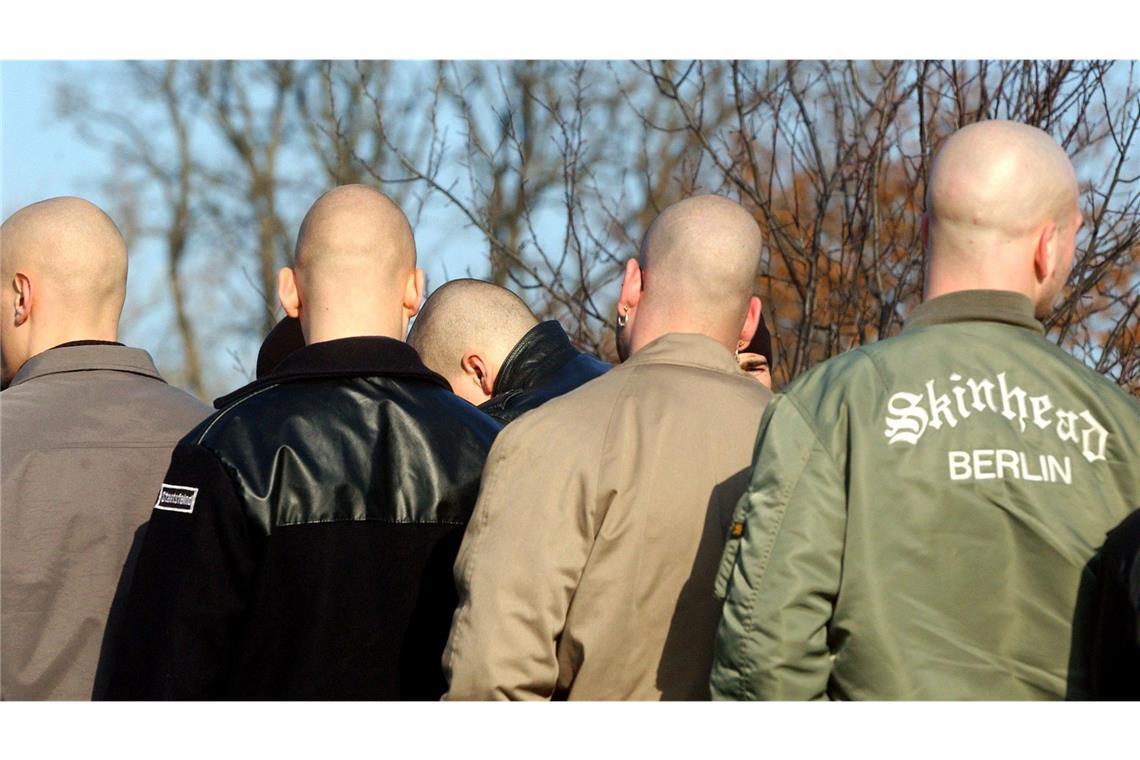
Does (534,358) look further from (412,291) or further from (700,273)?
(700,273)

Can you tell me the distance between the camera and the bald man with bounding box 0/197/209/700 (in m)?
3.43

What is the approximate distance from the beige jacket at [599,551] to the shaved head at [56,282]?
1462 millimetres

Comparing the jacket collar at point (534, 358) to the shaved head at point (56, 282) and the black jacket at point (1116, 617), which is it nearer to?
the shaved head at point (56, 282)

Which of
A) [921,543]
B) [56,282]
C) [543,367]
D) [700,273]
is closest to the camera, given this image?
[921,543]

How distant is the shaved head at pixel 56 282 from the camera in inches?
152

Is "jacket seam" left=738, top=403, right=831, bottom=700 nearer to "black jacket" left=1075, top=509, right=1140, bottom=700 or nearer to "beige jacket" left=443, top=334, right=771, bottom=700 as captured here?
"beige jacket" left=443, top=334, right=771, bottom=700

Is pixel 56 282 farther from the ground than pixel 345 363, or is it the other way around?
pixel 56 282

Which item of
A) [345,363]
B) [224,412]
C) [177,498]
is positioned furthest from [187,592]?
[345,363]

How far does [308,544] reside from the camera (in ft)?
10.2

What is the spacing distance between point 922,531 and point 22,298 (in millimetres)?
2519

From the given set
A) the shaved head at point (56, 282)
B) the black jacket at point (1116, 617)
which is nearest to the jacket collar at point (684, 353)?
the black jacket at point (1116, 617)

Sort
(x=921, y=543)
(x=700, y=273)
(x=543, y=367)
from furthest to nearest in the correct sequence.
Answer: (x=543, y=367) < (x=700, y=273) < (x=921, y=543)

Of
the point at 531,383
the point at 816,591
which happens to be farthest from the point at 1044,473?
the point at 531,383

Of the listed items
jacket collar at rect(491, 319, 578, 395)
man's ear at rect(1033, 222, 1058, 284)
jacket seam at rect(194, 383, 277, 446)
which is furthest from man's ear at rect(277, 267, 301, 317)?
man's ear at rect(1033, 222, 1058, 284)
